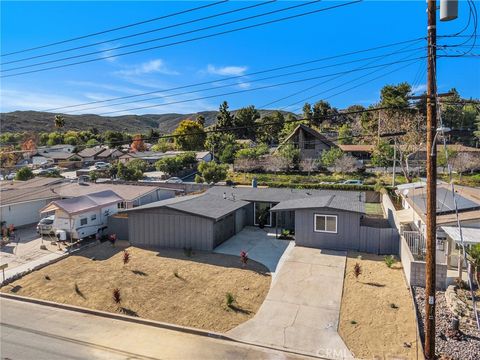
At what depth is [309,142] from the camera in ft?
180

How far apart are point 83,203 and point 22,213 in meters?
7.99

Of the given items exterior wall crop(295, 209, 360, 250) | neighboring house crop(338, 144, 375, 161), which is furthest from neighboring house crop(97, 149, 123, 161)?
exterior wall crop(295, 209, 360, 250)

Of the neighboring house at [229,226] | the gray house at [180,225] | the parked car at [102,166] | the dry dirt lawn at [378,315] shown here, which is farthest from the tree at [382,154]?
the parked car at [102,166]

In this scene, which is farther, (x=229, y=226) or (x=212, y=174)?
(x=212, y=174)

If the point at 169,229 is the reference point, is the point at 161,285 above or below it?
below

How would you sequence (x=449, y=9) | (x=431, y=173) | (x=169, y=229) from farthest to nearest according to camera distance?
1. (x=169, y=229)
2. (x=431, y=173)
3. (x=449, y=9)

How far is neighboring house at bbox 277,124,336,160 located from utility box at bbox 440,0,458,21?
45775 millimetres

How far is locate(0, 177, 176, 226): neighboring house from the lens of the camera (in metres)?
24.9

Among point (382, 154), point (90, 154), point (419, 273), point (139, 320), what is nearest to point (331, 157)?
point (382, 154)

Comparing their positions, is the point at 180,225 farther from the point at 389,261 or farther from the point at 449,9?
the point at 449,9

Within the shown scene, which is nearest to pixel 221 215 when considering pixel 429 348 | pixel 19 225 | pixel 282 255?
pixel 282 255

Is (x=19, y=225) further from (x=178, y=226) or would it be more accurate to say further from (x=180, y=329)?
(x=180, y=329)

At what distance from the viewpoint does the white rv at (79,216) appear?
66.5 ft

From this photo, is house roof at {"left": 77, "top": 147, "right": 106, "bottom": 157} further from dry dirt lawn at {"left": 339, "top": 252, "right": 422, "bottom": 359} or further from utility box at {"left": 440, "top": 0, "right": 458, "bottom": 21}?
utility box at {"left": 440, "top": 0, "right": 458, "bottom": 21}
